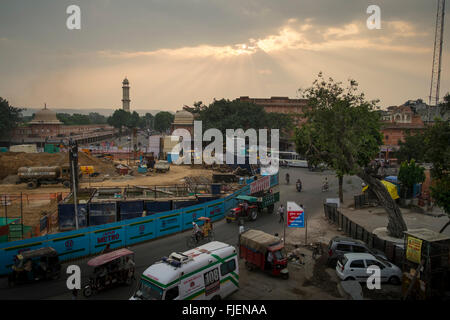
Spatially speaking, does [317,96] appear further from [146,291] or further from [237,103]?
[237,103]

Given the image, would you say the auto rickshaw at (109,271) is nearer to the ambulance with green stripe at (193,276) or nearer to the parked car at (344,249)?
the ambulance with green stripe at (193,276)

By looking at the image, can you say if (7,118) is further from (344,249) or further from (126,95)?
(126,95)

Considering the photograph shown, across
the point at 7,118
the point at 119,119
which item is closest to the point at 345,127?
the point at 7,118

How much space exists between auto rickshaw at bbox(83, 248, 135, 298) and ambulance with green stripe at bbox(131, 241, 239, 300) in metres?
2.94

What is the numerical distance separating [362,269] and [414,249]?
2.29m

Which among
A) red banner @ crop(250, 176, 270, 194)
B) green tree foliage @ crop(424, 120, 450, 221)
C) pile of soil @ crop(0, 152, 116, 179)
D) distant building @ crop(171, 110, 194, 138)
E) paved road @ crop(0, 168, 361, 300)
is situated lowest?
paved road @ crop(0, 168, 361, 300)

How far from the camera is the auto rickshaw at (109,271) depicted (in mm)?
13414

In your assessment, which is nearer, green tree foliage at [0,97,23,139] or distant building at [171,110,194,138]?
green tree foliage at [0,97,23,139]

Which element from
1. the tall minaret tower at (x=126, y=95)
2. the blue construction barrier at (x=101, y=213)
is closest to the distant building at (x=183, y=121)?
the blue construction barrier at (x=101, y=213)

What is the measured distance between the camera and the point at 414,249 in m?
13.8

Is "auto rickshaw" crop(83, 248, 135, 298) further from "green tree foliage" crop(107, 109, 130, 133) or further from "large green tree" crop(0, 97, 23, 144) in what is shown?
"green tree foliage" crop(107, 109, 130, 133)

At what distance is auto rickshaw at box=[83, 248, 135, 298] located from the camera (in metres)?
13.4

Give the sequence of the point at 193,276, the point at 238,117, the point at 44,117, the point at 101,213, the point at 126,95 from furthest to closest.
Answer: the point at 126,95
the point at 44,117
the point at 238,117
the point at 101,213
the point at 193,276

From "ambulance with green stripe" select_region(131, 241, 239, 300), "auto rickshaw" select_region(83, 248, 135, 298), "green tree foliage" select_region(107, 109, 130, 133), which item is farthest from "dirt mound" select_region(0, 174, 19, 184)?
"green tree foliage" select_region(107, 109, 130, 133)
